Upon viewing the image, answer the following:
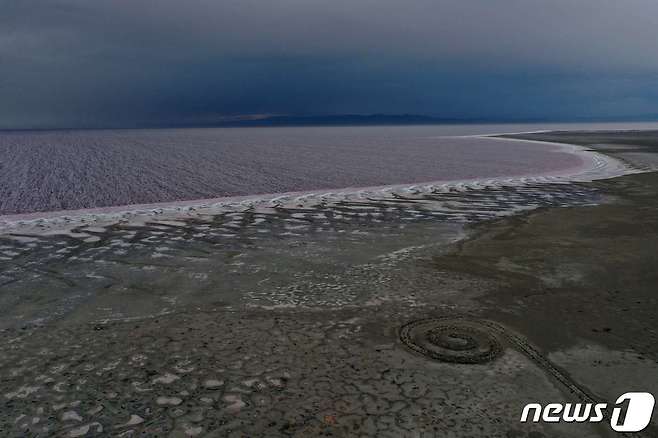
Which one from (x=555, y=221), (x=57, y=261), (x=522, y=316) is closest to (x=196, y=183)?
(x=57, y=261)

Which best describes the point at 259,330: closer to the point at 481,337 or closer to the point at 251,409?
the point at 251,409

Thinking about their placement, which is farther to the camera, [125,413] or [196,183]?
[196,183]

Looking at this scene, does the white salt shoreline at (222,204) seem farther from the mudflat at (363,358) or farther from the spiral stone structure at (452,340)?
the spiral stone structure at (452,340)

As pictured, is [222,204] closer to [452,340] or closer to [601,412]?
[452,340]

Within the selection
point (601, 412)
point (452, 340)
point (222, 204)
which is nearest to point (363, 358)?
point (452, 340)

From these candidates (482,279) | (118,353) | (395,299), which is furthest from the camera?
(482,279)

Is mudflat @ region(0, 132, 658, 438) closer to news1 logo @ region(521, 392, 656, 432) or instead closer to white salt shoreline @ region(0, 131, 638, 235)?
news1 logo @ region(521, 392, 656, 432)

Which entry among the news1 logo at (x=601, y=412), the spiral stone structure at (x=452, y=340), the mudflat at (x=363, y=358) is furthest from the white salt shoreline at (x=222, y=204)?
A: the news1 logo at (x=601, y=412)
